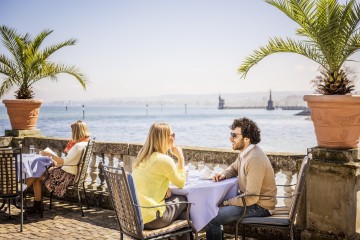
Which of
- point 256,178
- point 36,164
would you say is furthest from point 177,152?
point 36,164

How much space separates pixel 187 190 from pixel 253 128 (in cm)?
92

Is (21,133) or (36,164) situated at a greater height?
(21,133)

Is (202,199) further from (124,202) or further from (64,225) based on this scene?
(64,225)

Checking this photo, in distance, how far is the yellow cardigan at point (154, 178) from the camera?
426 centimetres

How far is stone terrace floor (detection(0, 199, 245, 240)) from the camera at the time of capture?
5.90 meters

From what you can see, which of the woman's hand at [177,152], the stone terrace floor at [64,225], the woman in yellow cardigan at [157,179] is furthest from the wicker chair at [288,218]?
the stone terrace floor at [64,225]

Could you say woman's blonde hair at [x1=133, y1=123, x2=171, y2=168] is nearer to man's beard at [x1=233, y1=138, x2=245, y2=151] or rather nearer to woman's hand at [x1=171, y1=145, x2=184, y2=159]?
woman's hand at [x1=171, y1=145, x2=184, y2=159]

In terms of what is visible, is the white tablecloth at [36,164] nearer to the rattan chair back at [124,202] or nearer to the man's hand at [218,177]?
the rattan chair back at [124,202]

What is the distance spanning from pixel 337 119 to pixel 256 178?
121 centimetres

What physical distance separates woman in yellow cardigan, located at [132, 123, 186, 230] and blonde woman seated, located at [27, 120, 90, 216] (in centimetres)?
273

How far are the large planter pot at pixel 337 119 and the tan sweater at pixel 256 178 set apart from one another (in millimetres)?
912

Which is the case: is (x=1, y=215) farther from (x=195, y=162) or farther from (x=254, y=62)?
(x=254, y=62)

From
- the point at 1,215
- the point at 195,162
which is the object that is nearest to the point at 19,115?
the point at 1,215

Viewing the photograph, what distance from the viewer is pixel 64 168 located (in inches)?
277
